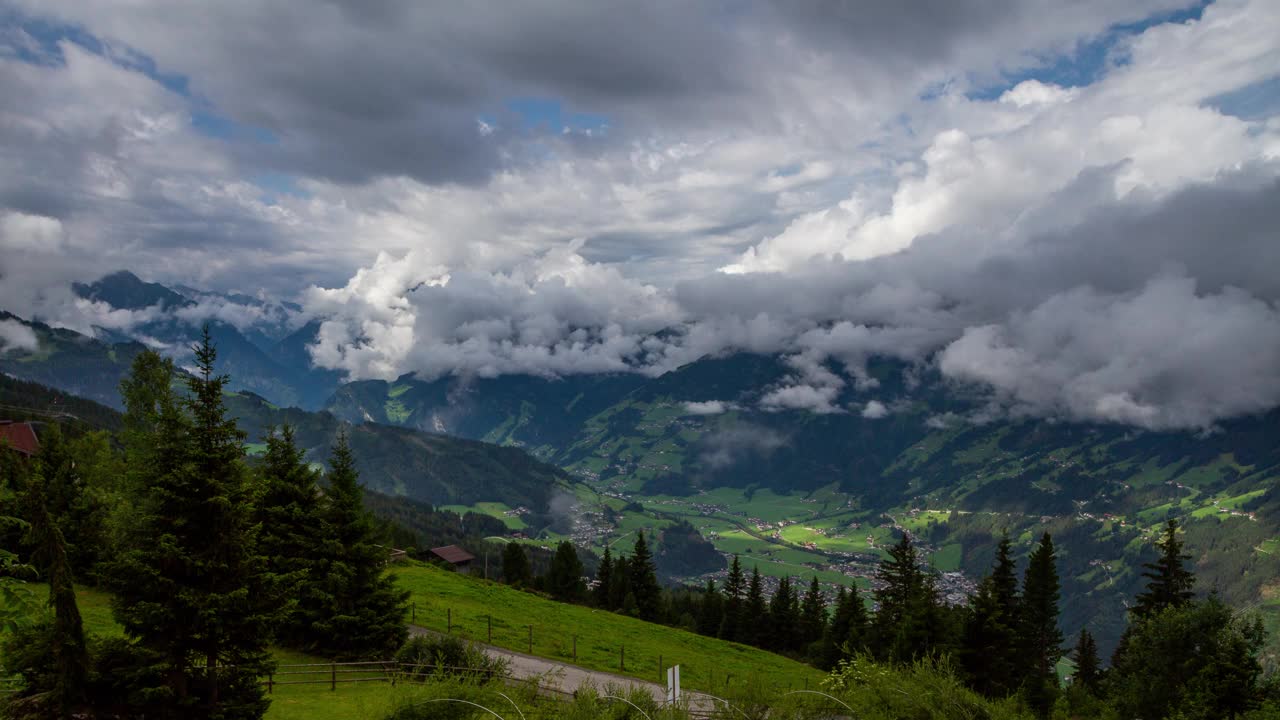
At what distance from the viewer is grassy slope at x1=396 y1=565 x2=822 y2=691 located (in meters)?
52.0

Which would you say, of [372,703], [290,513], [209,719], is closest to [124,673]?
[209,719]

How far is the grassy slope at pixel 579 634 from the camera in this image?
52.0 m

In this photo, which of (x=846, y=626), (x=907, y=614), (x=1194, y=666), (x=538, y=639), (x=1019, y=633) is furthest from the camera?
(x=846, y=626)

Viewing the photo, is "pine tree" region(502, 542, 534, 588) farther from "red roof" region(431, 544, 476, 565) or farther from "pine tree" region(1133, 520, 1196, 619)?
"pine tree" region(1133, 520, 1196, 619)

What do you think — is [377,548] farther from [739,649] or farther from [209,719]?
[739,649]

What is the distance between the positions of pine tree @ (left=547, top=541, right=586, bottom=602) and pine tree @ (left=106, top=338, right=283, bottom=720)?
91286mm

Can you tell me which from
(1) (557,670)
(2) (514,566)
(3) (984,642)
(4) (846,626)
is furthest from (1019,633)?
(2) (514,566)

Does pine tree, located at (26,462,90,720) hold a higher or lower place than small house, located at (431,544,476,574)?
higher

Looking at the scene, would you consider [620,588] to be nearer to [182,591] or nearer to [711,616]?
[711,616]

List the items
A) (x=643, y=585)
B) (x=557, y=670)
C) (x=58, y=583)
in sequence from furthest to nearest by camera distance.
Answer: (x=643, y=585) < (x=557, y=670) < (x=58, y=583)

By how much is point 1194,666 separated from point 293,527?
55.2 m

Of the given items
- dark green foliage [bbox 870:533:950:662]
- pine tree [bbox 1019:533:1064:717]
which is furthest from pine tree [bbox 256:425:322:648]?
pine tree [bbox 1019:533:1064:717]

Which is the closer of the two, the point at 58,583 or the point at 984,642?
the point at 58,583

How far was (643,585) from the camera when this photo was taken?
4331 inches
